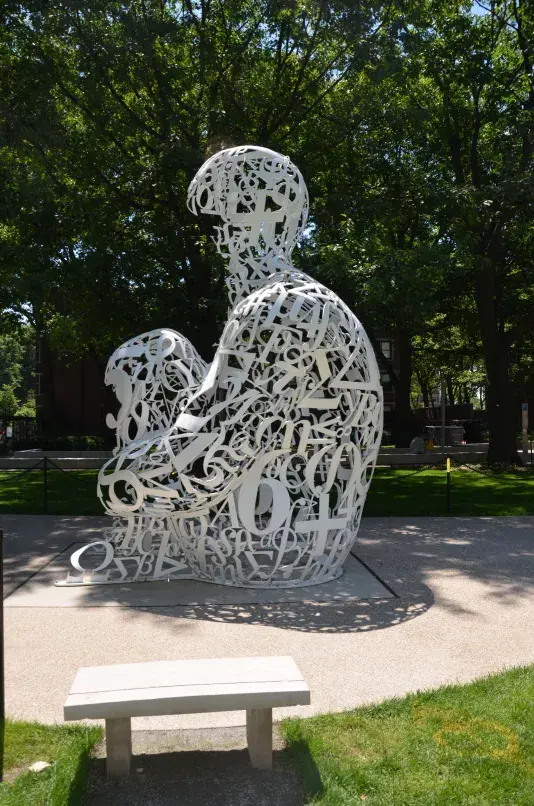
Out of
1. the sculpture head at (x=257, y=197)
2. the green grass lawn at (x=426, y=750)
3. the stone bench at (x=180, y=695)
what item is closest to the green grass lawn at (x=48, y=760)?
the stone bench at (x=180, y=695)

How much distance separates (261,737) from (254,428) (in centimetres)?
345

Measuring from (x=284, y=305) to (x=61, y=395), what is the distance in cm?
3000

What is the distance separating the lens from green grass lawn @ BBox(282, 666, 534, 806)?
321cm

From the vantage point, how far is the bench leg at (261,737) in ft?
11.4

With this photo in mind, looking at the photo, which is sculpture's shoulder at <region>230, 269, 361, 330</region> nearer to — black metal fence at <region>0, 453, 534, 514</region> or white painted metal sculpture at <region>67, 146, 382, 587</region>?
white painted metal sculpture at <region>67, 146, 382, 587</region>

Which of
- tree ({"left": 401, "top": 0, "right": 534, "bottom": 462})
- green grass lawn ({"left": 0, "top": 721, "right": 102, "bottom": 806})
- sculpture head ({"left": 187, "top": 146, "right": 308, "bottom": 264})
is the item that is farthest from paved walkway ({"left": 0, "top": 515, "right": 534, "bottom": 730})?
tree ({"left": 401, "top": 0, "right": 534, "bottom": 462})

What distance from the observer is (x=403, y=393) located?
24.7 meters

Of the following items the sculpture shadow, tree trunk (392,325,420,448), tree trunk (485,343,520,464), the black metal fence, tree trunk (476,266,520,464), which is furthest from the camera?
tree trunk (392,325,420,448)

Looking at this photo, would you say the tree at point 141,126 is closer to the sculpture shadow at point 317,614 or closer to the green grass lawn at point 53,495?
the green grass lawn at point 53,495

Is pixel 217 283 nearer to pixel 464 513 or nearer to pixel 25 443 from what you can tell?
pixel 464 513

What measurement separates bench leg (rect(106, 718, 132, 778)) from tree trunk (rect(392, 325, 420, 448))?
20.6 metres

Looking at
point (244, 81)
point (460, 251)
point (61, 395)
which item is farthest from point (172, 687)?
point (61, 395)

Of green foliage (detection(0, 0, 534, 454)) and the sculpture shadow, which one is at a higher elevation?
green foliage (detection(0, 0, 534, 454))

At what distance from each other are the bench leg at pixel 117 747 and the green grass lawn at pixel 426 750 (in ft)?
2.62
